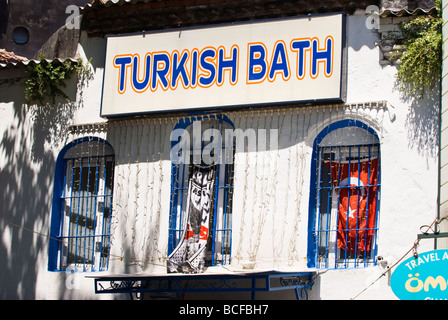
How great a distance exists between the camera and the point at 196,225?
14.7 metres

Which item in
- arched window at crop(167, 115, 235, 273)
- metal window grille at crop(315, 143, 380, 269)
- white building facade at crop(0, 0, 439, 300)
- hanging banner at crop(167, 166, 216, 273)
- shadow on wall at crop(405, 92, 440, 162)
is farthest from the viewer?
arched window at crop(167, 115, 235, 273)

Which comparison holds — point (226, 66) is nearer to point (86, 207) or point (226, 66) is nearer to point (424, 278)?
point (86, 207)

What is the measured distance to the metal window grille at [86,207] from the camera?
15773 mm

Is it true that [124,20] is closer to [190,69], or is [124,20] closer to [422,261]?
[190,69]

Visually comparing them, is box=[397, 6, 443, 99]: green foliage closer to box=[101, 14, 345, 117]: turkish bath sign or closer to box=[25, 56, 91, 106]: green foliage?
box=[101, 14, 345, 117]: turkish bath sign

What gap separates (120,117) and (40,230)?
2.64m

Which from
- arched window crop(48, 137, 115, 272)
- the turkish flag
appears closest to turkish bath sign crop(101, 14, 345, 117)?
arched window crop(48, 137, 115, 272)

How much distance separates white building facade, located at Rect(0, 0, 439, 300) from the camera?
13.7 meters

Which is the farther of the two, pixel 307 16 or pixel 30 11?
pixel 30 11

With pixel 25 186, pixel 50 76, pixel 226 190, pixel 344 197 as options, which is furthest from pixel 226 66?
pixel 25 186

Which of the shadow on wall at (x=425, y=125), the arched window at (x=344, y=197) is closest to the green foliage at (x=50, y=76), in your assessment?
the arched window at (x=344, y=197)

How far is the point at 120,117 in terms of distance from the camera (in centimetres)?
Answer: 1585

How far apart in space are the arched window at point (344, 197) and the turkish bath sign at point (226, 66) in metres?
0.78
